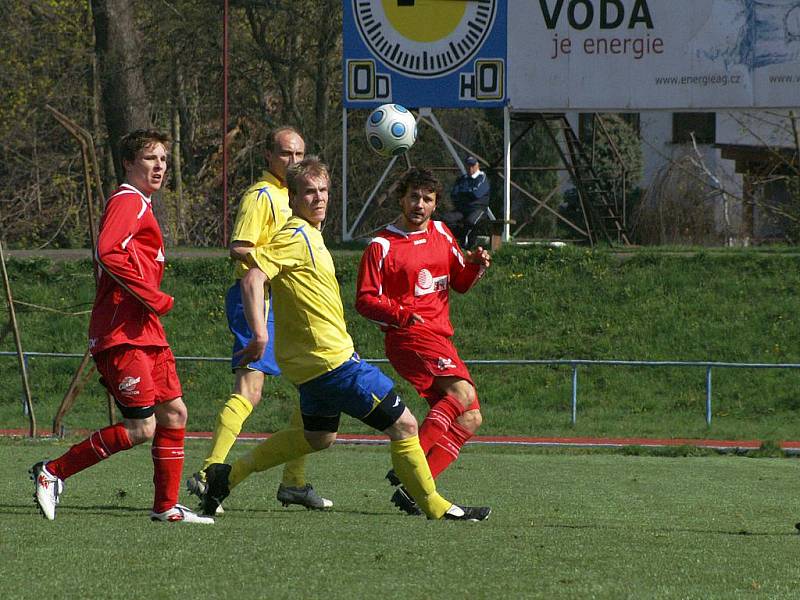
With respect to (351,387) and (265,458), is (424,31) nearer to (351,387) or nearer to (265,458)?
(265,458)

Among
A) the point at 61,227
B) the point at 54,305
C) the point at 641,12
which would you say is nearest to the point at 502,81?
the point at 641,12

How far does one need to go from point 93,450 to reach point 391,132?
26.2 feet

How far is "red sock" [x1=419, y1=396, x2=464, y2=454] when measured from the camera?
7.88 metres

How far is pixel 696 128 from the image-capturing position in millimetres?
42875

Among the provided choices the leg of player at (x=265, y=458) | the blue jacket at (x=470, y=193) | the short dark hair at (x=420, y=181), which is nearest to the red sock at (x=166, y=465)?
the leg of player at (x=265, y=458)

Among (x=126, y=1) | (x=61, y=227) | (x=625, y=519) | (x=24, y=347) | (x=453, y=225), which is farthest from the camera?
(x=61, y=227)

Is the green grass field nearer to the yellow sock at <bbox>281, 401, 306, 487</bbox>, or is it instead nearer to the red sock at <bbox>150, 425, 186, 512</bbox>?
the yellow sock at <bbox>281, 401, 306, 487</bbox>

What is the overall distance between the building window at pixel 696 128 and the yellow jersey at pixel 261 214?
1376 inches

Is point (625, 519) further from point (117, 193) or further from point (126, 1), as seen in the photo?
point (126, 1)

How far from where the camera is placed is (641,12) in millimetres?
22562

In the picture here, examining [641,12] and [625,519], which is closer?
[625,519]

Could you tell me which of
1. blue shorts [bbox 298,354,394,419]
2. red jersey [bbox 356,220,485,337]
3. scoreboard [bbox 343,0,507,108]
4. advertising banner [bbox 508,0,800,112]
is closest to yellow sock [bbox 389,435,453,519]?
blue shorts [bbox 298,354,394,419]

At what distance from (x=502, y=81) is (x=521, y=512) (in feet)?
52.0

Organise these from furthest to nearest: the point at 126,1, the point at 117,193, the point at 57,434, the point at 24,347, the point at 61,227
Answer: the point at 61,227 → the point at 126,1 → the point at 24,347 → the point at 57,434 → the point at 117,193
